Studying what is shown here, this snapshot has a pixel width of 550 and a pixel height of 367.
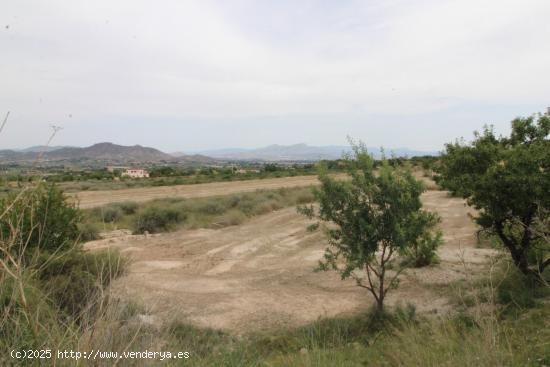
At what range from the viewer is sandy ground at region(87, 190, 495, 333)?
9836 millimetres

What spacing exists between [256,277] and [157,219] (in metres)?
11.2

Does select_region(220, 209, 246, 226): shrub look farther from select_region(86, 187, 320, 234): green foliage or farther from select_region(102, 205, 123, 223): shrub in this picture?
select_region(102, 205, 123, 223): shrub

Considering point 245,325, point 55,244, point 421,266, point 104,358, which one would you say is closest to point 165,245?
point 55,244

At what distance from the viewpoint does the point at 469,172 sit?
9945 millimetres

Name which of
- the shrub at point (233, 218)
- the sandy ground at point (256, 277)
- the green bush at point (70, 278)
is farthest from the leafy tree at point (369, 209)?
the shrub at point (233, 218)

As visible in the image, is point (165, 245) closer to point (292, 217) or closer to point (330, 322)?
point (292, 217)

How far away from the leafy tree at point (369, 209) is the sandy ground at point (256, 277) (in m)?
1.55

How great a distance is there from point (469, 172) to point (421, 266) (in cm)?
384

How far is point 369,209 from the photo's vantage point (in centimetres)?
896

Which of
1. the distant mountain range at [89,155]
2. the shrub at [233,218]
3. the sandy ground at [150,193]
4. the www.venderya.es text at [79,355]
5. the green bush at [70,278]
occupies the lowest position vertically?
the shrub at [233,218]

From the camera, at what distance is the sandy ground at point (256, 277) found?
984 cm

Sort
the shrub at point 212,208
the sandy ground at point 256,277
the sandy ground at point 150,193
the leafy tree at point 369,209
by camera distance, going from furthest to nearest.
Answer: the sandy ground at point 150,193
the shrub at point 212,208
the sandy ground at point 256,277
the leafy tree at point 369,209

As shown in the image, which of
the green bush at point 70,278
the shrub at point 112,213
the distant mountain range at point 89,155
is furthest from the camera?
the shrub at point 112,213

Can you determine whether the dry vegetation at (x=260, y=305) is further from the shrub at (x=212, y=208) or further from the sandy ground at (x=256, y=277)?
the shrub at (x=212, y=208)
